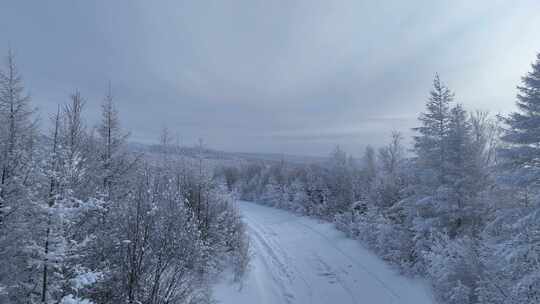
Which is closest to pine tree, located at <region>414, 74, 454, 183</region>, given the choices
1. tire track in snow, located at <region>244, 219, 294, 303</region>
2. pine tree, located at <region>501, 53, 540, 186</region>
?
pine tree, located at <region>501, 53, 540, 186</region>

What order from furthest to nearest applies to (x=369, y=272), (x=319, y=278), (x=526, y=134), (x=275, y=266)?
(x=275, y=266)
(x=369, y=272)
(x=319, y=278)
(x=526, y=134)

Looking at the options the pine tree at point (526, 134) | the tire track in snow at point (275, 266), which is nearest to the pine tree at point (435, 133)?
the pine tree at point (526, 134)

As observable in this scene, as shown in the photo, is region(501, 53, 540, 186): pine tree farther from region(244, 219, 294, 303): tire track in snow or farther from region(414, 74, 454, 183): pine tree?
region(244, 219, 294, 303): tire track in snow

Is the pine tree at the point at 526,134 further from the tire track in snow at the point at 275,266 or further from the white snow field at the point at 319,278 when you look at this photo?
the tire track in snow at the point at 275,266

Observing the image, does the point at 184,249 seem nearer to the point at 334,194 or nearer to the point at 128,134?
the point at 128,134

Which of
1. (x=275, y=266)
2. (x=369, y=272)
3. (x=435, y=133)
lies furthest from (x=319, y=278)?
(x=435, y=133)

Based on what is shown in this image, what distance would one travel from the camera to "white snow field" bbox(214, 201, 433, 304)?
13445 mm

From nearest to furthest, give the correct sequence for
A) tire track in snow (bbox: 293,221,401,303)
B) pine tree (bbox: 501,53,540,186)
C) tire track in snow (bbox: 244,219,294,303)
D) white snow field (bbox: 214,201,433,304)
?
pine tree (bbox: 501,53,540,186), white snow field (bbox: 214,201,433,304), tire track in snow (bbox: 293,221,401,303), tire track in snow (bbox: 244,219,294,303)

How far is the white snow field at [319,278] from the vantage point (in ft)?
44.1

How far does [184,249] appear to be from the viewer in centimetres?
891

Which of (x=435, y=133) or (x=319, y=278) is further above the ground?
(x=435, y=133)

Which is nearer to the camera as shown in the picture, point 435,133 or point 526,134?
point 526,134

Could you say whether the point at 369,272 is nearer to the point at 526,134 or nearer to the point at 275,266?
the point at 275,266

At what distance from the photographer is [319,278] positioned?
16031 millimetres
